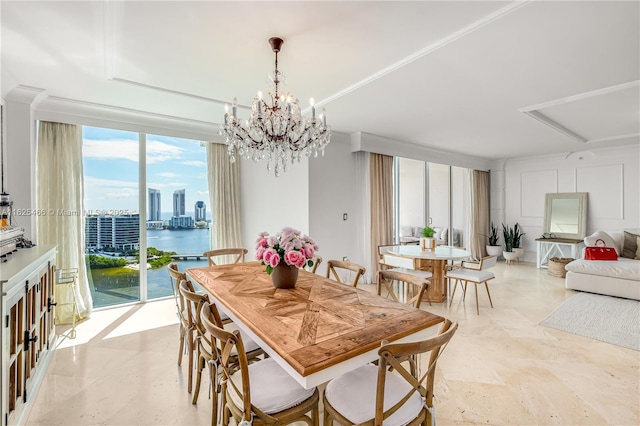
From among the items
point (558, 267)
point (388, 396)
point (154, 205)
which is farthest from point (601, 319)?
point (154, 205)

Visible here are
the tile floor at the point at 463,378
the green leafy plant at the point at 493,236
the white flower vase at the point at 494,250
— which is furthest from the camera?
the green leafy plant at the point at 493,236

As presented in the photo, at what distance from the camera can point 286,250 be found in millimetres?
2088

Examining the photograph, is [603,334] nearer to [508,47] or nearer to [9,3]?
[508,47]

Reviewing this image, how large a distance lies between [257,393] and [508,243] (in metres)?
7.48

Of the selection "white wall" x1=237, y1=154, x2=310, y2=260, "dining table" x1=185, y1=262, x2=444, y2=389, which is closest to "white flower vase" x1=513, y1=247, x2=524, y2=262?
→ "white wall" x1=237, y1=154, x2=310, y2=260

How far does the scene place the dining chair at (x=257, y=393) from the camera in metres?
1.27

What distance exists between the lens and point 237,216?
4754 mm

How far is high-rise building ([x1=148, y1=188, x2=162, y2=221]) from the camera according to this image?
4156mm

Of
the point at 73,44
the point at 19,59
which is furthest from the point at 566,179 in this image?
the point at 19,59

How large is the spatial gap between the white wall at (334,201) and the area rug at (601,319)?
8.80 feet

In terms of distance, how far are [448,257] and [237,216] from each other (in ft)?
10.3

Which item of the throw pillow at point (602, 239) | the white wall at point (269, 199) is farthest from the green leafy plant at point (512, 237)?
the white wall at point (269, 199)

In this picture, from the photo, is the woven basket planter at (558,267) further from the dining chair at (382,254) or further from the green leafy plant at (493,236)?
the dining chair at (382,254)

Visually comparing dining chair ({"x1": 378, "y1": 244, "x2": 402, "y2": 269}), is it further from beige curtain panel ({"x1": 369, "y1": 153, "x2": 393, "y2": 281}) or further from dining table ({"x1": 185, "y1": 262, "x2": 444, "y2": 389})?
dining table ({"x1": 185, "y1": 262, "x2": 444, "y2": 389})
